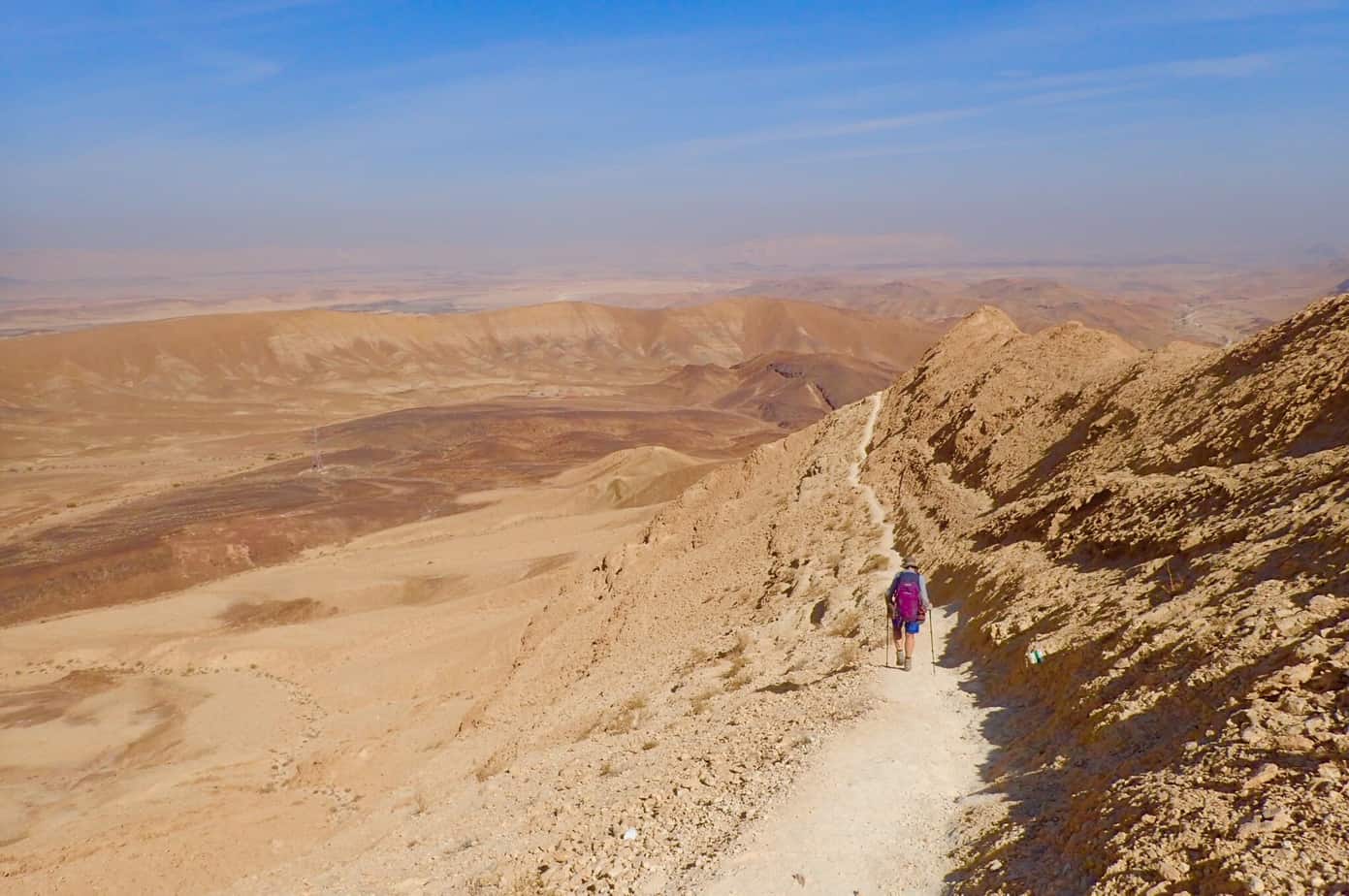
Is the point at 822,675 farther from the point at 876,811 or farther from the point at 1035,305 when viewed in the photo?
the point at 1035,305

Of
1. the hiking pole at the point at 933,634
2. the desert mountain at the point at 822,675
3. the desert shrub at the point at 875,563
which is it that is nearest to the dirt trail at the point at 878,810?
the desert mountain at the point at 822,675

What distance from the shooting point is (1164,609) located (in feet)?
26.5

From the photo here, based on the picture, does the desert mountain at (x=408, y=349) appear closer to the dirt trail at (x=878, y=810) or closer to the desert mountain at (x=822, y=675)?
the desert mountain at (x=822, y=675)

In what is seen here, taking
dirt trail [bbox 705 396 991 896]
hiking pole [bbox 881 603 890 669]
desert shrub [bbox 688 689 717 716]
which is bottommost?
desert shrub [bbox 688 689 717 716]

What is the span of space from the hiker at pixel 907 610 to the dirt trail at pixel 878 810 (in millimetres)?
861

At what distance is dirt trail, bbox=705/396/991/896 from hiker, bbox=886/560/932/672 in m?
0.86

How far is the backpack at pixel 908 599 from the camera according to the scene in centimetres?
1019

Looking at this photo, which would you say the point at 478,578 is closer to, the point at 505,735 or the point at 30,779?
the point at 30,779

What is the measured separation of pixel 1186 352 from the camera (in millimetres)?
16391

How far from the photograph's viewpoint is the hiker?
1018cm

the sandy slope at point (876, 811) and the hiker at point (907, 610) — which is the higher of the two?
the hiker at point (907, 610)

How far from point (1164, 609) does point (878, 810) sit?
10.0 feet

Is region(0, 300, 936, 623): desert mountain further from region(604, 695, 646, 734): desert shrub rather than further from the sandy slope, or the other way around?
the sandy slope

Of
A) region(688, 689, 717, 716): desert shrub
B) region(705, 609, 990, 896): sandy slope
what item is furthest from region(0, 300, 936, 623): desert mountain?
region(705, 609, 990, 896): sandy slope
